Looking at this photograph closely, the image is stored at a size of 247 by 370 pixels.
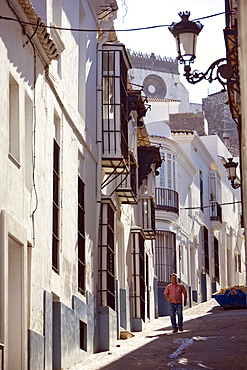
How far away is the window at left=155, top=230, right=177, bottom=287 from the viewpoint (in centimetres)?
3356

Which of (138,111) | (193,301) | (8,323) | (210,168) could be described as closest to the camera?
(8,323)

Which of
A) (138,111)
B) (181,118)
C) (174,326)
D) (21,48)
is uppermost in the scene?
(181,118)

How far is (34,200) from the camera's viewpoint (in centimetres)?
1288

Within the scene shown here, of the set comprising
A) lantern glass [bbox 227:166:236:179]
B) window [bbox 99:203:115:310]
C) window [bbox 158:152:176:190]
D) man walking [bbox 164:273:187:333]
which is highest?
window [bbox 158:152:176:190]

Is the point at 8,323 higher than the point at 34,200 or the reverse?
the reverse

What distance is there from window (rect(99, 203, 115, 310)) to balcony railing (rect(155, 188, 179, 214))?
14210mm

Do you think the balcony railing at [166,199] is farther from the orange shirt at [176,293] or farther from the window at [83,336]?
the window at [83,336]

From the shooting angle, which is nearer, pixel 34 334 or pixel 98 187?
pixel 34 334

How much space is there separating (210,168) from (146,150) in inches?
777

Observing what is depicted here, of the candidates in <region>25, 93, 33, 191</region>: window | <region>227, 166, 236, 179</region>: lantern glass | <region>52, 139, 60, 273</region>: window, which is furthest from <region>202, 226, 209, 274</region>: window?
<region>25, 93, 33, 191</region>: window

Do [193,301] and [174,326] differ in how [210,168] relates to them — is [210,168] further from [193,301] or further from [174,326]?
[174,326]

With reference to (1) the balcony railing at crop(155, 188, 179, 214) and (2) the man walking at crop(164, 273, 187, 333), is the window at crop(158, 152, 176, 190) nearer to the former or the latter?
(1) the balcony railing at crop(155, 188, 179, 214)

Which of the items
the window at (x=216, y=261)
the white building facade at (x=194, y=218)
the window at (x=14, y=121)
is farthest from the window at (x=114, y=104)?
the window at (x=216, y=261)

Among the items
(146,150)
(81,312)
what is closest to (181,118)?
(146,150)
